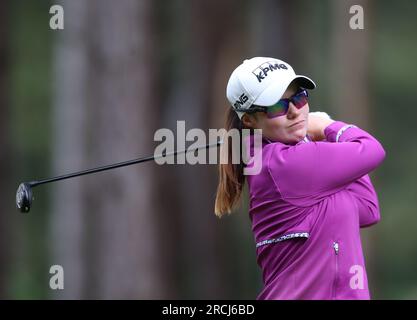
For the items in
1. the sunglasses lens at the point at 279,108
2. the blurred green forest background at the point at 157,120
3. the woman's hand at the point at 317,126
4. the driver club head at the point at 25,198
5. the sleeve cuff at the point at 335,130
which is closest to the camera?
the sunglasses lens at the point at 279,108

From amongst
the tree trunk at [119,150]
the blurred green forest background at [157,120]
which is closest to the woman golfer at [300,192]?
the blurred green forest background at [157,120]

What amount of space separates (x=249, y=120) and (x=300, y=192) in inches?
16.1

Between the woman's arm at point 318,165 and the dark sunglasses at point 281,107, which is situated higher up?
the dark sunglasses at point 281,107

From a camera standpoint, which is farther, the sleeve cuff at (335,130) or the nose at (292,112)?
the sleeve cuff at (335,130)

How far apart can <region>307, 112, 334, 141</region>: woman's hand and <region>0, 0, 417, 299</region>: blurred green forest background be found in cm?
222

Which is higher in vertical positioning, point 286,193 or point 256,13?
point 256,13

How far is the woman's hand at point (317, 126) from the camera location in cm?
443

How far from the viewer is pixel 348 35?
634 inches

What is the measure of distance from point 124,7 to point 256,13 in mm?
6552

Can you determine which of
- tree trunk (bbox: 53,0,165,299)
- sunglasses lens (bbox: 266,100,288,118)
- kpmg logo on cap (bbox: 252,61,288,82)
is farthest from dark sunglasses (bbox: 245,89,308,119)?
tree trunk (bbox: 53,0,165,299)

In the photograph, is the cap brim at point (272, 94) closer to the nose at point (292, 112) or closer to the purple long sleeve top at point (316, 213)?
the nose at point (292, 112)

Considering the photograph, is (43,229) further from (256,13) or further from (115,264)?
(115,264)

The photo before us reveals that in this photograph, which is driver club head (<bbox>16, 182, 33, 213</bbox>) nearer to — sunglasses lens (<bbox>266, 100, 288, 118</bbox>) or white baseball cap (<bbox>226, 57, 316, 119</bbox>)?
white baseball cap (<bbox>226, 57, 316, 119</bbox>)

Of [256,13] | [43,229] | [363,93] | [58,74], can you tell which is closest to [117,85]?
[58,74]
